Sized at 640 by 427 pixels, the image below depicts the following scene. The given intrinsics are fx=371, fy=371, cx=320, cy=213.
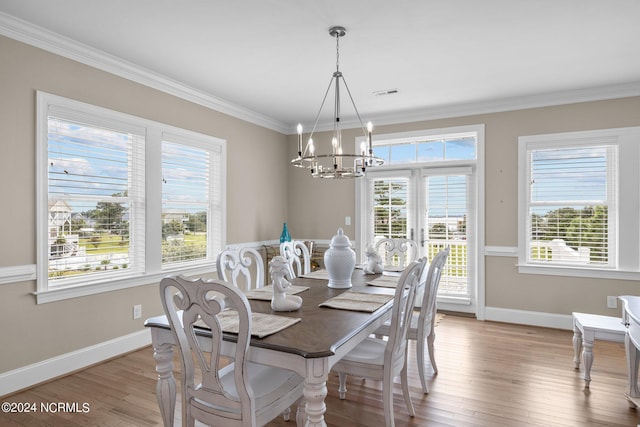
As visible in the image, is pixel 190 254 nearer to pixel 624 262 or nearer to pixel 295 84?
pixel 295 84

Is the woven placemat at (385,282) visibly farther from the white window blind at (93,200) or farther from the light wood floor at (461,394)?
the white window blind at (93,200)

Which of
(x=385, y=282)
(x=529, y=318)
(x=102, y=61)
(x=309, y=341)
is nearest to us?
(x=309, y=341)

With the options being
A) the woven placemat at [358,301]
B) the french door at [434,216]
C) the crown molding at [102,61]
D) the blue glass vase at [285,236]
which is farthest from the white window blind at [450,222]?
the crown molding at [102,61]

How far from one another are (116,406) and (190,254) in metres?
1.90

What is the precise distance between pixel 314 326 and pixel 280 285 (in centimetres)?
34

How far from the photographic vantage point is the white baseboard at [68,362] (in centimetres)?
266

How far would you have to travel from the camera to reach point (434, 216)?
497cm

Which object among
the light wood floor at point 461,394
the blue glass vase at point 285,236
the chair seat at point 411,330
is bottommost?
the light wood floor at point 461,394

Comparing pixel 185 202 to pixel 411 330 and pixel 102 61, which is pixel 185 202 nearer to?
pixel 102 61

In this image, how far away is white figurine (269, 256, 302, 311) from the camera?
2053 millimetres

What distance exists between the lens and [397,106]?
4.75 m

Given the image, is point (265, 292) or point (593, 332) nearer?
point (265, 292)

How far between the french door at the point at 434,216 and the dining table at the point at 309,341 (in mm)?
2552

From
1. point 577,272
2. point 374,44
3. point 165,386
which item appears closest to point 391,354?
point 165,386
